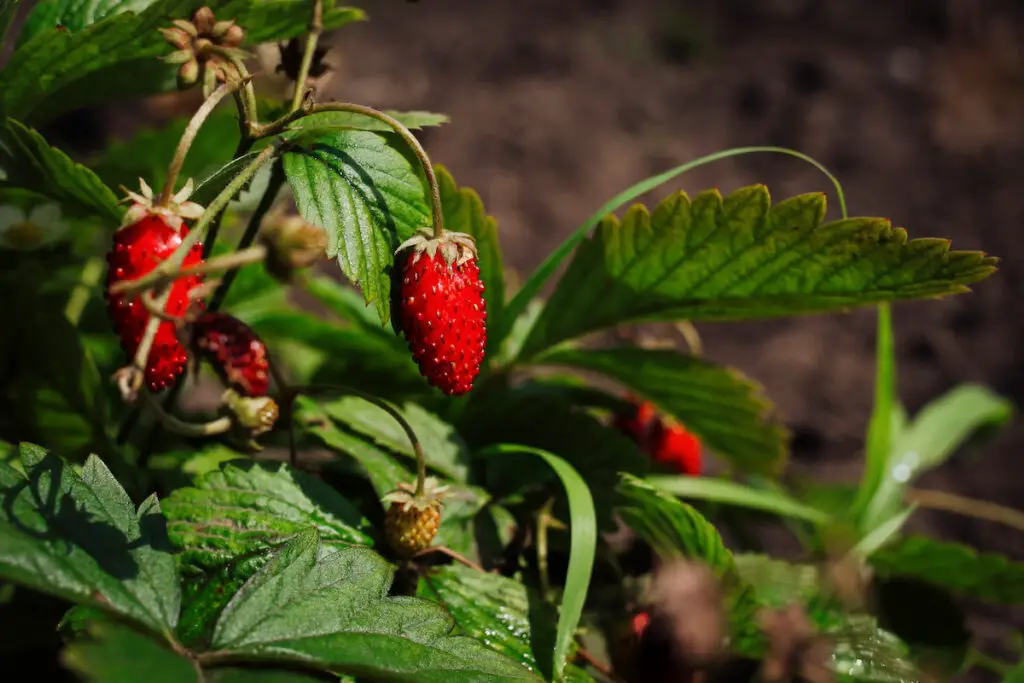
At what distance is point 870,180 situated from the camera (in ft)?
8.62

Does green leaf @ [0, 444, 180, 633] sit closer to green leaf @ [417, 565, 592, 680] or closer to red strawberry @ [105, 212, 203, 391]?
Result: red strawberry @ [105, 212, 203, 391]

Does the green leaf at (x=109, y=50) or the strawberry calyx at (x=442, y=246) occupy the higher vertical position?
the green leaf at (x=109, y=50)

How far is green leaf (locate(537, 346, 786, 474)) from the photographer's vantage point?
114 centimetres

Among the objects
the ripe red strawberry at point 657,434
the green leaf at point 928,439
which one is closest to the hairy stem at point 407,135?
the ripe red strawberry at point 657,434

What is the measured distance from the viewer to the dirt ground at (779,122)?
2303mm

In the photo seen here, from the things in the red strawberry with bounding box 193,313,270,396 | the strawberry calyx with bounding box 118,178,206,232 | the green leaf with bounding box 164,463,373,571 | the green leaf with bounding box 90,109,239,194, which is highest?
the green leaf with bounding box 90,109,239,194

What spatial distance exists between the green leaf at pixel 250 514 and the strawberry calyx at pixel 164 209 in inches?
9.3

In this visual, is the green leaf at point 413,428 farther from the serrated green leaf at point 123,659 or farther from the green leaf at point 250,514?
the serrated green leaf at point 123,659

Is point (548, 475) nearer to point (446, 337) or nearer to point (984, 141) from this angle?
point (446, 337)

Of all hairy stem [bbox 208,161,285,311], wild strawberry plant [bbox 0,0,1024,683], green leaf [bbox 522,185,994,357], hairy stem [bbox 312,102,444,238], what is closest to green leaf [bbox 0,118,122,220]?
wild strawberry plant [bbox 0,0,1024,683]

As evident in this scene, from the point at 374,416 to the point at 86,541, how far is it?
1.15 ft

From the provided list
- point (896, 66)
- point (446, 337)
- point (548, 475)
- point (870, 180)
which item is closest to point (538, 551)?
point (548, 475)

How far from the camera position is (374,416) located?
3.22 ft

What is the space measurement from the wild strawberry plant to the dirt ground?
1107 millimetres
